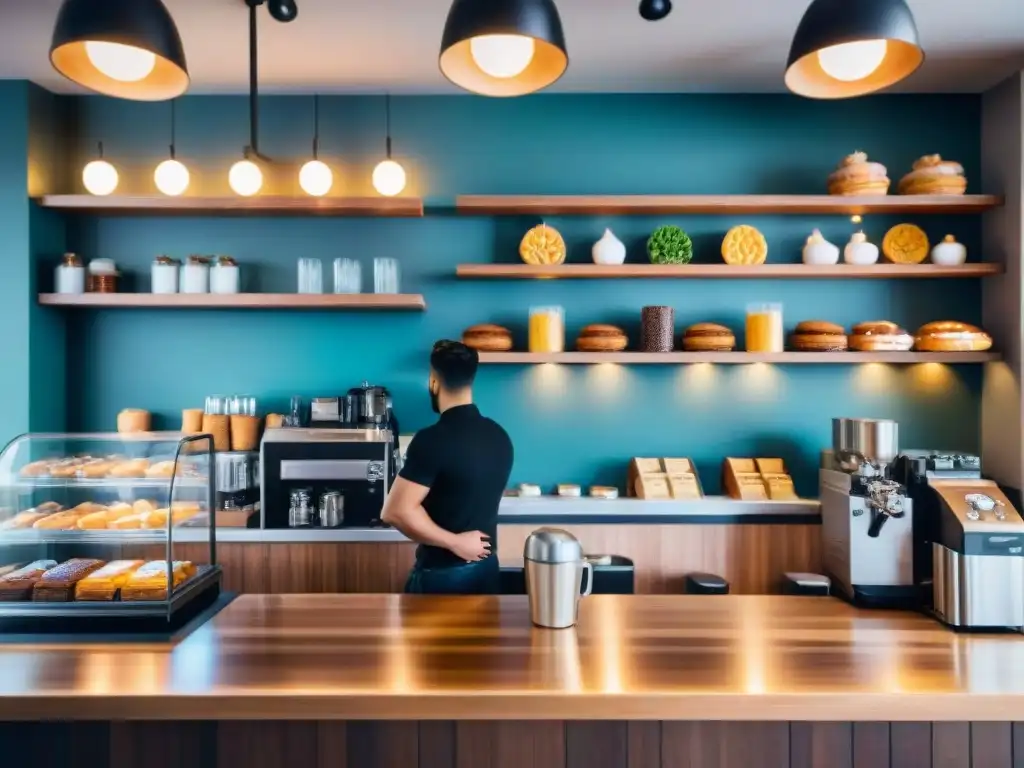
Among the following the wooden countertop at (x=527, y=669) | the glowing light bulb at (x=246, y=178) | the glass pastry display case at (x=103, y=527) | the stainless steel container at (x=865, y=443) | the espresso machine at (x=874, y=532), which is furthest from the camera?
the glowing light bulb at (x=246, y=178)

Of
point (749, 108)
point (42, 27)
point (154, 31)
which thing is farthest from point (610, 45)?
point (42, 27)

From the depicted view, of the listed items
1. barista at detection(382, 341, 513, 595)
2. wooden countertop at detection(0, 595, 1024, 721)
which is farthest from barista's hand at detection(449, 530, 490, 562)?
wooden countertop at detection(0, 595, 1024, 721)

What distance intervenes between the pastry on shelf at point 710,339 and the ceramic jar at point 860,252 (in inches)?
28.4

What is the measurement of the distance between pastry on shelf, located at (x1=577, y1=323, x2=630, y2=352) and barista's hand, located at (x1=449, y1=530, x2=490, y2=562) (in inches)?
60.2

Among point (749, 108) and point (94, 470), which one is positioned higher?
point (749, 108)

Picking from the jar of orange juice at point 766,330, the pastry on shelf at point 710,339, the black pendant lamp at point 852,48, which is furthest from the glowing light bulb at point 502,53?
the jar of orange juice at point 766,330

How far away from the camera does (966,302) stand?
372 cm

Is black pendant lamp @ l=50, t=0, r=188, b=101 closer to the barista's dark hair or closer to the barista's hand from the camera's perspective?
the barista's dark hair

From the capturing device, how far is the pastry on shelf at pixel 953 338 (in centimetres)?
340

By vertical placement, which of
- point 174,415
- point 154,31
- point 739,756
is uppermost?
point 154,31

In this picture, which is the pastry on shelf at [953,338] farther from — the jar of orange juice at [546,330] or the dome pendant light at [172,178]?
the dome pendant light at [172,178]

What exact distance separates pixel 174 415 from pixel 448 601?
96.7 inches

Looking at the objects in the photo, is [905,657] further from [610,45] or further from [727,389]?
[610,45]

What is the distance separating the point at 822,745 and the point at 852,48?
5.64 ft
